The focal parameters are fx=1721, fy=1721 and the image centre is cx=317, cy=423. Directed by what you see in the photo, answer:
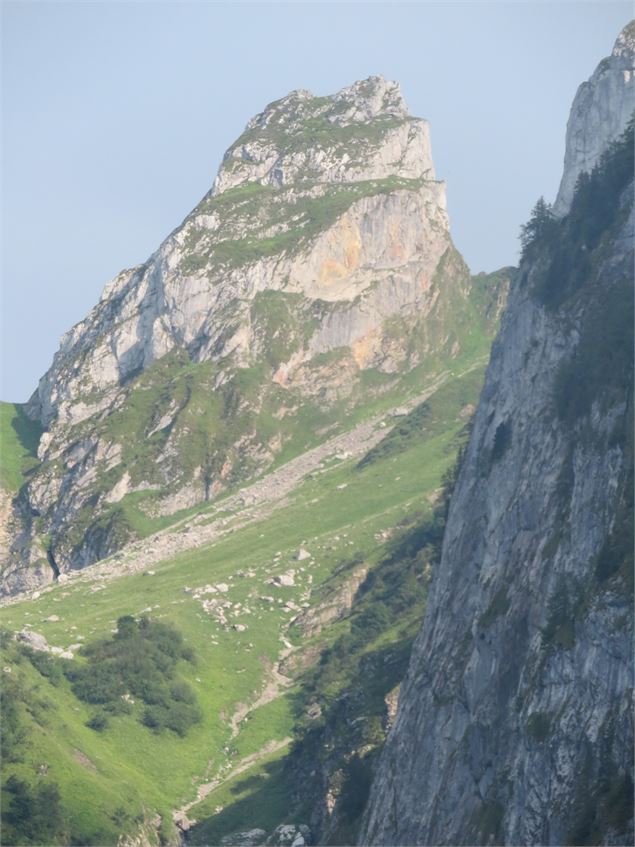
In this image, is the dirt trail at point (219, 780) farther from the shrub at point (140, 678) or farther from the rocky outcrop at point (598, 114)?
the rocky outcrop at point (598, 114)

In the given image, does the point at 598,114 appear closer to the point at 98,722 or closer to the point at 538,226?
the point at 538,226

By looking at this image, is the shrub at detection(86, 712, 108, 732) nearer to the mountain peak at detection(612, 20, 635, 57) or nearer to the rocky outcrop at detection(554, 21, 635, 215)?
the rocky outcrop at detection(554, 21, 635, 215)

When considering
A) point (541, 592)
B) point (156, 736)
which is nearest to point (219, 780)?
point (156, 736)

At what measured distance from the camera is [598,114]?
14050cm

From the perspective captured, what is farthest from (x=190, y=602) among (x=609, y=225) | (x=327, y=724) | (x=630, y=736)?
(x=630, y=736)

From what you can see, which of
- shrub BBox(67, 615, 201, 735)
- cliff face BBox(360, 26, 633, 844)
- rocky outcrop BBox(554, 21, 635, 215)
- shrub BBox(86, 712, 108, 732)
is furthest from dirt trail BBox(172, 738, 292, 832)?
Result: rocky outcrop BBox(554, 21, 635, 215)

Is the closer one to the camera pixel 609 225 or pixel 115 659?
pixel 609 225

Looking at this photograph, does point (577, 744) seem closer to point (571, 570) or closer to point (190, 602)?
point (571, 570)

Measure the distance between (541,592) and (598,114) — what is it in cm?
5768

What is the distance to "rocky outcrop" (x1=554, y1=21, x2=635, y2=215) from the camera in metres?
136

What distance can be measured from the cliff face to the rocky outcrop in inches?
116

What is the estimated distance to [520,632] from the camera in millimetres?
96812

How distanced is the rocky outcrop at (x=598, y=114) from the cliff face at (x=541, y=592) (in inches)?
116

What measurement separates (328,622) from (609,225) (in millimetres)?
89632
